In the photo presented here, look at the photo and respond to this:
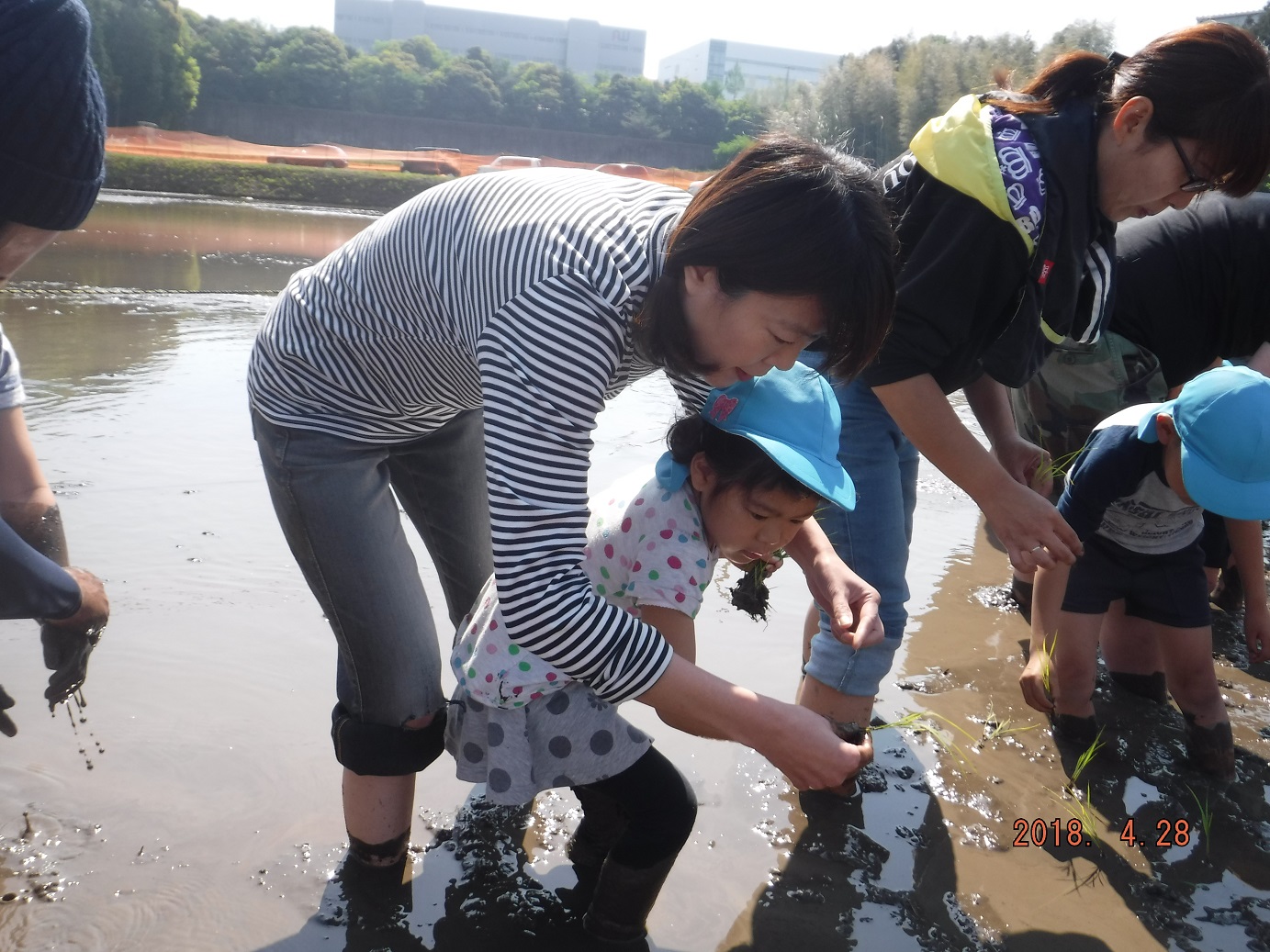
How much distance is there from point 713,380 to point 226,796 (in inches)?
65.8

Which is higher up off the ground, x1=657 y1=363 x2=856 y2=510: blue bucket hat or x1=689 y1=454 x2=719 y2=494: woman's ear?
x1=657 y1=363 x2=856 y2=510: blue bucket hat

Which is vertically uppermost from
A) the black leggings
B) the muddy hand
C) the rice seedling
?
the rice seedling

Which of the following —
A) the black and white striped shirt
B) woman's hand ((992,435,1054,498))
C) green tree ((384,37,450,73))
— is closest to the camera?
the black and white striped shirt

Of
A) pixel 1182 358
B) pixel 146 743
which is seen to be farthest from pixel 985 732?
pixel 146 743

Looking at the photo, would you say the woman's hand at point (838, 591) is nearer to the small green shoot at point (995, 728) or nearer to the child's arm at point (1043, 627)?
the child's arm at point (1043, 627)

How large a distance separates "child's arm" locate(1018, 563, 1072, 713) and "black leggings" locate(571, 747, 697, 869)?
1.10 m

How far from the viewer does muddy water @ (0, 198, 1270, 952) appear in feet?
7.51

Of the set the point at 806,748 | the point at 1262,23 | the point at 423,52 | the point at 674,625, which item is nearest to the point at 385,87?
the point at 423,52

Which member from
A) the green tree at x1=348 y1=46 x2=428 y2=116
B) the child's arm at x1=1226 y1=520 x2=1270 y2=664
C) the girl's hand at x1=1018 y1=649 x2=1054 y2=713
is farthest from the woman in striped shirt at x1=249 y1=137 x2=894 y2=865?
the green tree at x1=348 y1=46 x2=428 y2=116

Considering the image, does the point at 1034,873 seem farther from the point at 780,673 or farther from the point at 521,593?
the point at 521,593

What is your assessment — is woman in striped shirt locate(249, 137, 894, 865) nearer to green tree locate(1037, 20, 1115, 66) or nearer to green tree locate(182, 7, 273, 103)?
green tree locate(1037, 20, 1115, 66)

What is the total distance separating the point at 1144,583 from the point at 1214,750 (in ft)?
1.67

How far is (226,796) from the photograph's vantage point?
2.61 metres

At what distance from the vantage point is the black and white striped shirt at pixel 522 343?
1.59 metres
